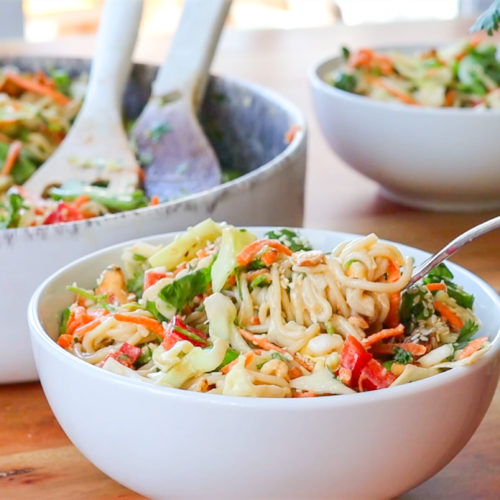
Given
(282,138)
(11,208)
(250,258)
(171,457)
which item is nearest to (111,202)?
(11,208)

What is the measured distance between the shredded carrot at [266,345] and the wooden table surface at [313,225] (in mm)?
162

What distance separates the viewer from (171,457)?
0.75 m

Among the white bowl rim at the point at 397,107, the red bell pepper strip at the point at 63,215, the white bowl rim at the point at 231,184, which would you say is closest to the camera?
the white bowl rim at the point at 231,184

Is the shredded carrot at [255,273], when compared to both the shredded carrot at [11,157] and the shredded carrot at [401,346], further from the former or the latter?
the shredded carrot at [11,157]

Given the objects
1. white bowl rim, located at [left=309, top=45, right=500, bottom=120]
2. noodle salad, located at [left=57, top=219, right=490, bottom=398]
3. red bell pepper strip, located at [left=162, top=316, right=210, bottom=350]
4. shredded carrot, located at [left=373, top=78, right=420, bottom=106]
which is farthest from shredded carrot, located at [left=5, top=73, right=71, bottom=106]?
red bell pepper strip, located at [left=162, top=316, right=210, bottom=350]

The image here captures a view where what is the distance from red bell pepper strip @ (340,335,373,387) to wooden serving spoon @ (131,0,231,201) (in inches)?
24.7

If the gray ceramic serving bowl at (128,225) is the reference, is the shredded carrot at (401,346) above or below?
above

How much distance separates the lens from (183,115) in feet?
4.86

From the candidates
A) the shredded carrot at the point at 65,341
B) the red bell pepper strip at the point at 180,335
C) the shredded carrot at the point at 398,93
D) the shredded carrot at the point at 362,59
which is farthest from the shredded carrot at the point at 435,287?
the shredded carrot at the point at 362,59

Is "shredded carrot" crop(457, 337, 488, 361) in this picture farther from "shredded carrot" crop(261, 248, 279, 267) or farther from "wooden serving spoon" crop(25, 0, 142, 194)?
"wooden serving spoon" crop(25, 0, 142, 194)

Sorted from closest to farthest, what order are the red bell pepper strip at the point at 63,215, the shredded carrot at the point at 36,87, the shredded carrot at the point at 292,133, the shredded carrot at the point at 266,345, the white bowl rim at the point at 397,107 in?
the shredded carrot at the point at 266,345, the red bell pepper strip at the point at 63,215, the shredded carrot at the point at 292,133, the white bowl rim at the point at 397,107, the shredded carrot at the point at 36,87

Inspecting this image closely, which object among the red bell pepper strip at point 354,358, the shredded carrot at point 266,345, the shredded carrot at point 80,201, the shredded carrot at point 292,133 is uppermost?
the red bell pepper strip at point 354,358

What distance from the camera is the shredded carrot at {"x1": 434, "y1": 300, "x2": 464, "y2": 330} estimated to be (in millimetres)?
884

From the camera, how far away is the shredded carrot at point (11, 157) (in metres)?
1.43
